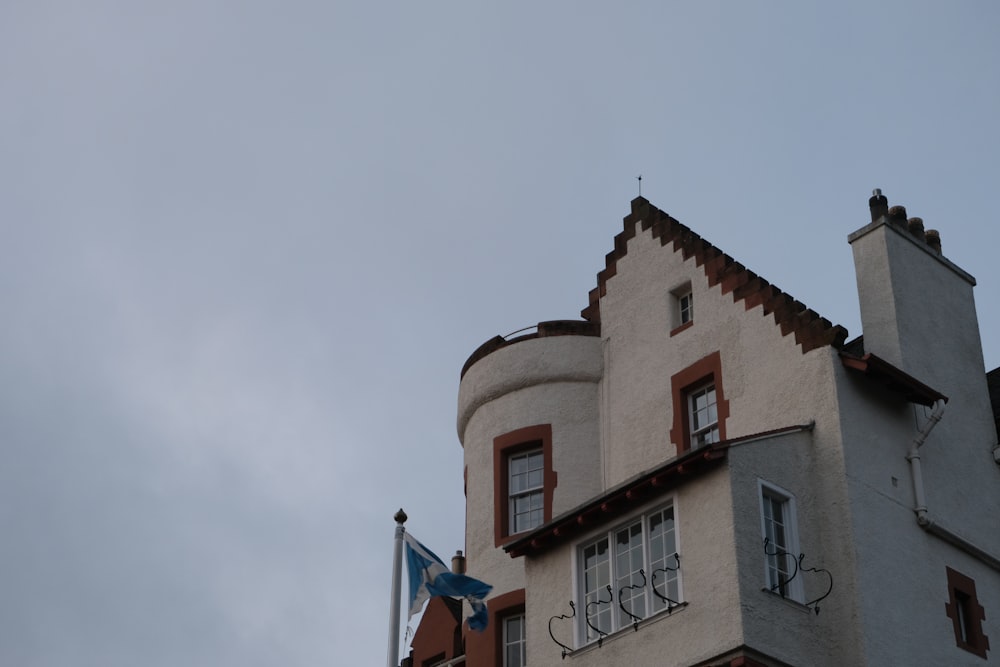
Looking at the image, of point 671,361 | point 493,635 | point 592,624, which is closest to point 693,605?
point 592,624

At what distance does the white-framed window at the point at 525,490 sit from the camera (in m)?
33.9

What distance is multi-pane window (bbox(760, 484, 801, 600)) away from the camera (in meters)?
26.6

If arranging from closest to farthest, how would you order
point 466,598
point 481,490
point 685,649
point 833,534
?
point 685,649, point 833,534, point 466,598, point 481,490

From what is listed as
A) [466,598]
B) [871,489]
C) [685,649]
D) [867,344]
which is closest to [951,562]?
[871,489]

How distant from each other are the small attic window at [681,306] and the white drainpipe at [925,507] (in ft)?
19.0

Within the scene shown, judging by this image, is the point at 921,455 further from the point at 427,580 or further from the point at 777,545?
the point at 427,580

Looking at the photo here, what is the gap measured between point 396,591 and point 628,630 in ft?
14.4

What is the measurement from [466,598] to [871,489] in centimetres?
799

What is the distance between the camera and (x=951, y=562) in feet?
96.0

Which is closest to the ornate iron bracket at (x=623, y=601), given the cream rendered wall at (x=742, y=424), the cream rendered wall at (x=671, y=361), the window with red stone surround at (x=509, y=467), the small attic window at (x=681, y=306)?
the cream rendered wall at (x=742, y=424)

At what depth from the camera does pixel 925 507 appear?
28.9 meters

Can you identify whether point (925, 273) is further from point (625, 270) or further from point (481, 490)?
point (481, 490)

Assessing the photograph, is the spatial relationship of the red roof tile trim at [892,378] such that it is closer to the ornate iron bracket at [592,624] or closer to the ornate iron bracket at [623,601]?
the ornate iron bracket at [623,601]

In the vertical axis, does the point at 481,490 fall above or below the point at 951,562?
above
